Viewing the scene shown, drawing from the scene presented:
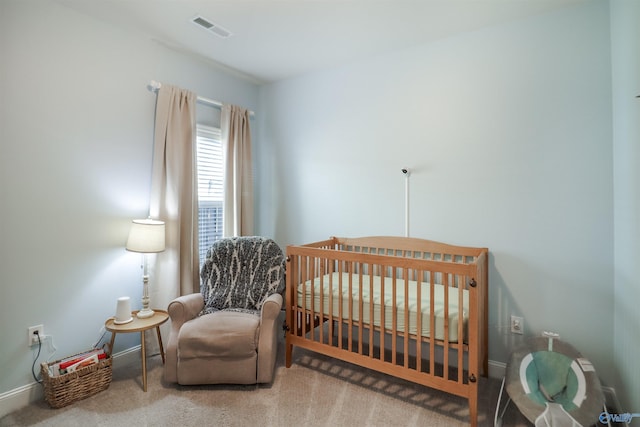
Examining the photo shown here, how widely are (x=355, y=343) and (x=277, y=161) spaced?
6.51 ft

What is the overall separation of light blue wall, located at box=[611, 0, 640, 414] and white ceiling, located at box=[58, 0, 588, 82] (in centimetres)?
53

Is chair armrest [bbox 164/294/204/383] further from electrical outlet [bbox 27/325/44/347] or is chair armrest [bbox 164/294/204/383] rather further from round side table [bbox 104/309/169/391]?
electrical outlet [bbox 27/325/44/347]

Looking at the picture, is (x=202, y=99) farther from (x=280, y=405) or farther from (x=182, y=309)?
(x=280, y=405)

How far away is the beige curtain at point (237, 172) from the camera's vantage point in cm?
310

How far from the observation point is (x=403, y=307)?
1995 millimetres

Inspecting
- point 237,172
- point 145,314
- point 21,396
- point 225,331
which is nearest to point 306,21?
point 237,172

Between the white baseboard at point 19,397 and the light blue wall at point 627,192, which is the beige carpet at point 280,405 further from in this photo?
the light blue wall at point 627,192

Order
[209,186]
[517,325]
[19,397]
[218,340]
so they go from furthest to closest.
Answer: [209,186], [517,325], [218,340], [19,397]

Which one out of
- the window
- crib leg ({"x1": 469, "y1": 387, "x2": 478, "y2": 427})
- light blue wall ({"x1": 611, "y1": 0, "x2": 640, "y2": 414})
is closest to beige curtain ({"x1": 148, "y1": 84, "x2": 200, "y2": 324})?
the window

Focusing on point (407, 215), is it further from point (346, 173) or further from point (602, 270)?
point (602, 270)

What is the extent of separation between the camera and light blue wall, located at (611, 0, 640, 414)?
1.57 m

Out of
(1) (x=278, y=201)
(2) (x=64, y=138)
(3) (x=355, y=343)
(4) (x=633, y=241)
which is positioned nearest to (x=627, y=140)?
(4) (x=633, y=241)

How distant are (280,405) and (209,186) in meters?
2.01

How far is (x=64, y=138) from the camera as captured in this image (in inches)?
83.3
